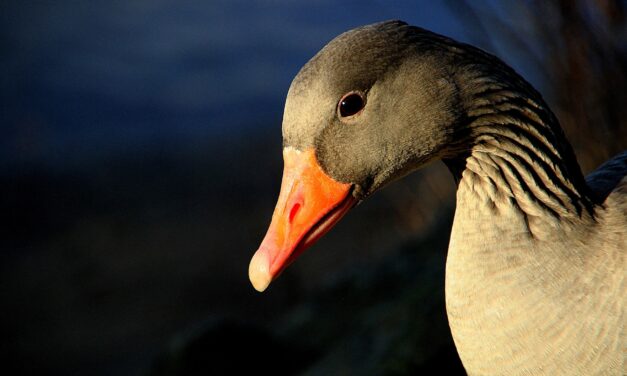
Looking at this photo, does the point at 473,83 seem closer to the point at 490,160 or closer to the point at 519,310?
the point at 490,160

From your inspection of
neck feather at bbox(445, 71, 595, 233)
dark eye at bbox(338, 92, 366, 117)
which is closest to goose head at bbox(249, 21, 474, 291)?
dark eye at bbox(338, 92, 366, 117)

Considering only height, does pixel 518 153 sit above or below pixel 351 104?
below

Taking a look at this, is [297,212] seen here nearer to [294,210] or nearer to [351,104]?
[294,210]

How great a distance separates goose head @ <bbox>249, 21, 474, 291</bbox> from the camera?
269 centimetres

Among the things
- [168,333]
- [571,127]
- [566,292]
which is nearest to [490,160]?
[566,292]

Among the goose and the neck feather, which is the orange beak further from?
the neck feather

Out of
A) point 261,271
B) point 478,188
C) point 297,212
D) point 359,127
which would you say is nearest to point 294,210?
point 297,212

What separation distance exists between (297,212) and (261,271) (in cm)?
27

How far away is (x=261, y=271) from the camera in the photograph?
278cm

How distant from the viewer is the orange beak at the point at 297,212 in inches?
109

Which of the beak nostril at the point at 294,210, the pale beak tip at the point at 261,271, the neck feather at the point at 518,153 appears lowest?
the neck feather at the point at 518,153

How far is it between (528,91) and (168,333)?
6416 mm

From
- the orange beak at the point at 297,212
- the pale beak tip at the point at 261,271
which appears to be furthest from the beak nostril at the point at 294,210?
the pale beak tip at the point at 261,271

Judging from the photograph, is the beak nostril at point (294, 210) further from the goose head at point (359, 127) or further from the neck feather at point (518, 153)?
the neck feather at point (518, 153)
